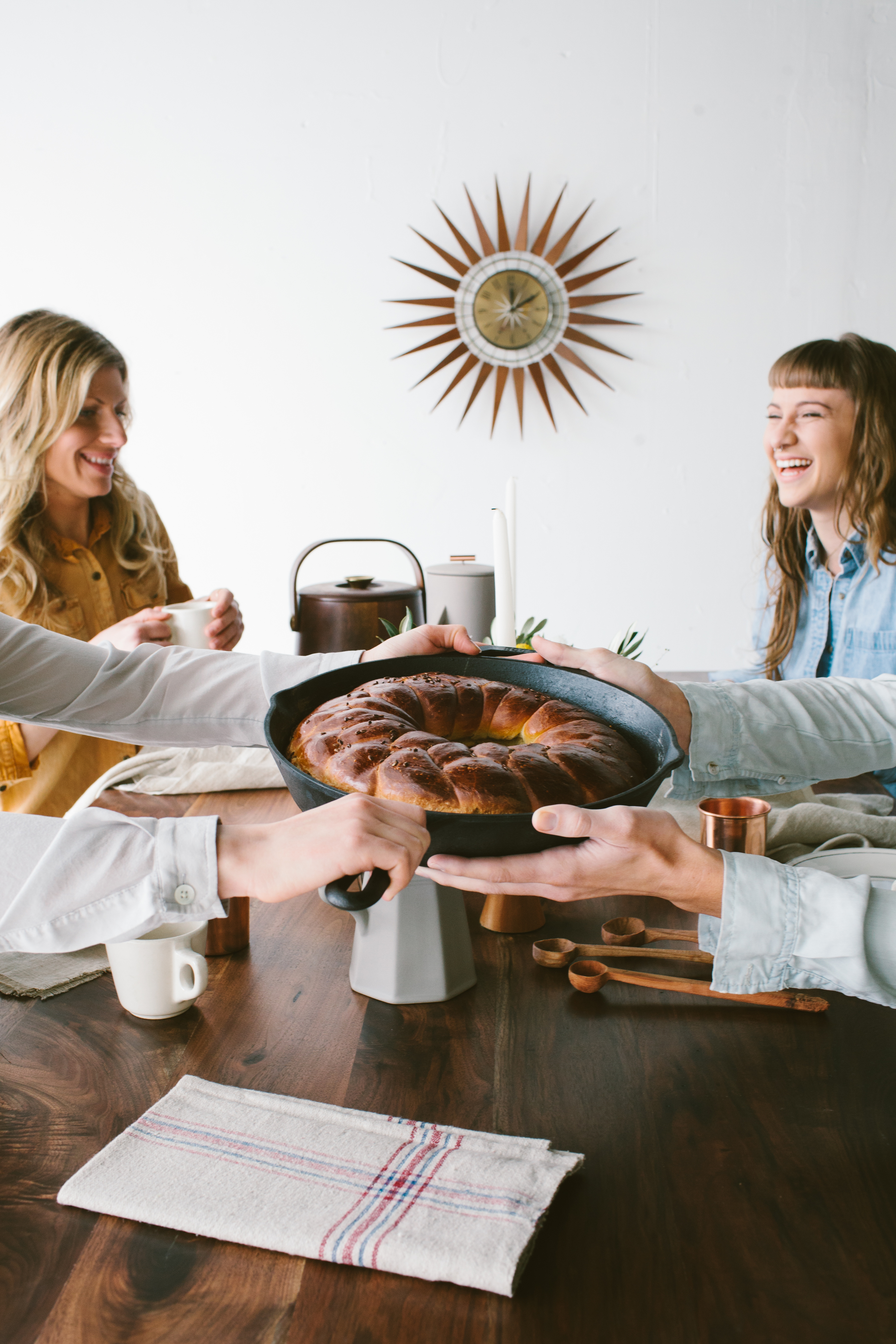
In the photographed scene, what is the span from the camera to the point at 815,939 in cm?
85

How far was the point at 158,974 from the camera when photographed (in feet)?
2.77

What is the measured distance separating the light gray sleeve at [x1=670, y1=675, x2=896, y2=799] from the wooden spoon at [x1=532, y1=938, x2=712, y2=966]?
1.29ft

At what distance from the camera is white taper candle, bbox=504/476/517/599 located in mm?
1573

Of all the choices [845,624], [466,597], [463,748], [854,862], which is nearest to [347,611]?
[466,597]

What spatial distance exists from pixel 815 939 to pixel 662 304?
2951mm

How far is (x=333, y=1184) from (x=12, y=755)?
4.88 ft

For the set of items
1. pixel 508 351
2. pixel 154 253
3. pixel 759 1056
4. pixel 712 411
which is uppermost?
pixel 154 253

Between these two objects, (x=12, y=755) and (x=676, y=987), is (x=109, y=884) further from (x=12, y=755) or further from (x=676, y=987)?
(x=12, y=755)

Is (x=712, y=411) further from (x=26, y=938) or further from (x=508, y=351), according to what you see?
(x=26, y=938)

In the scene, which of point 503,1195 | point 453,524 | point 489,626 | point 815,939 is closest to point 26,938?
point 503,1195

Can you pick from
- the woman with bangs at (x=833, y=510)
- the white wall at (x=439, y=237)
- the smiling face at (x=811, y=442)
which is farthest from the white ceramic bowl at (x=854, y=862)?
the white wall at (x=439, y=237)

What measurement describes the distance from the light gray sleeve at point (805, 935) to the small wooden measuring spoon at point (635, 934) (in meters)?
0.12

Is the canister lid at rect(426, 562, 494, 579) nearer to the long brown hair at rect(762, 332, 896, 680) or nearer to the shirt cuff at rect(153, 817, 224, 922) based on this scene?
the long brown hair at rect(762, 332, 896, 680)

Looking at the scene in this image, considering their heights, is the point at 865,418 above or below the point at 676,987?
above
